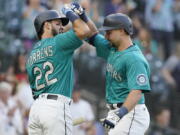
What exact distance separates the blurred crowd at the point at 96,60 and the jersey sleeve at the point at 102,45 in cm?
383

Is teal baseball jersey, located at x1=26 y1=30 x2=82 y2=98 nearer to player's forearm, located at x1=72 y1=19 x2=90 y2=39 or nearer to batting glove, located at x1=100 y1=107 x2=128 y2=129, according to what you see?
Result: player's forearm, located at x1=72 y1=19 x2=90 y2=39

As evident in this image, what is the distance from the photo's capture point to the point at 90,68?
47.8 ft

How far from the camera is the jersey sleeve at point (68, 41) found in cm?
844

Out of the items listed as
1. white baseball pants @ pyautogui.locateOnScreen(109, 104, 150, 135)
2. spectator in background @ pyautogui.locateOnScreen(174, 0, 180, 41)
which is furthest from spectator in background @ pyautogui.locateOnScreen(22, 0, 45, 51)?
white baseball pants @ pyautogui.locateOnScreen(109, 104, 150, 135)

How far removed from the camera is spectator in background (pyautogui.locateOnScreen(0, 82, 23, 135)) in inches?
485

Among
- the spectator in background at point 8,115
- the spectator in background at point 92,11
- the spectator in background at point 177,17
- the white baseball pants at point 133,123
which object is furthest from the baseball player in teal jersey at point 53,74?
the spectator in background at point 177,17

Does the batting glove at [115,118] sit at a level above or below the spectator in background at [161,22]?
below

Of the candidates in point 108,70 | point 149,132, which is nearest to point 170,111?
point 149,132

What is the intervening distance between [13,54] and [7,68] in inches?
11.7

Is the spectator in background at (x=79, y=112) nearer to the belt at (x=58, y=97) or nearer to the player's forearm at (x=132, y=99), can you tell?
the belt at (x=58, y=97)

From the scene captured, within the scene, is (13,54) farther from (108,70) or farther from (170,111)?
(108,70)

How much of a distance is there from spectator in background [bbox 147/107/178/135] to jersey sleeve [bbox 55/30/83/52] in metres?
5.71

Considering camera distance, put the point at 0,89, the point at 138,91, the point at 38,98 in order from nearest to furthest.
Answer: the point at 138,91 < the point at 38,98 < the point at 0,89

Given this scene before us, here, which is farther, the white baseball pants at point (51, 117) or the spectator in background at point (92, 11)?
the spectator in background at point (92, 11)
